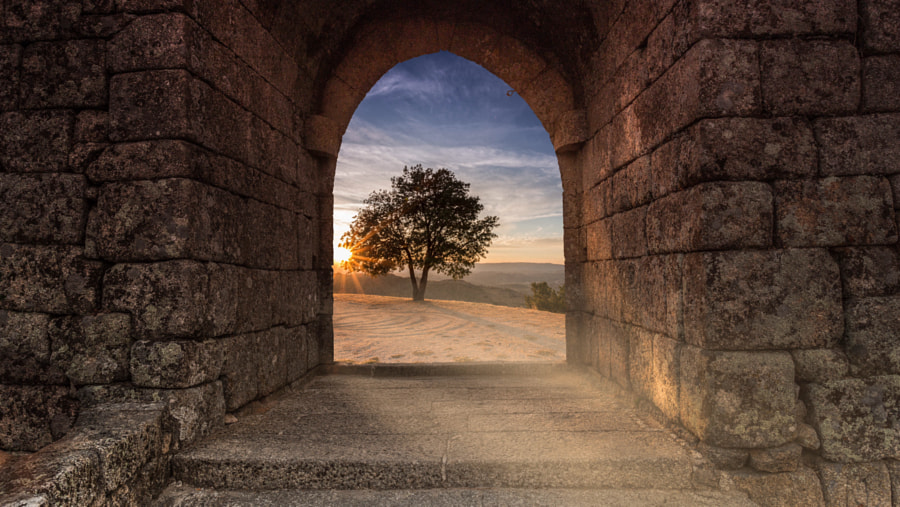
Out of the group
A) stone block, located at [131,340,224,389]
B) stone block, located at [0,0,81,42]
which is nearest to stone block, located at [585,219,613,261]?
stone block, located at [131,340,224,389]

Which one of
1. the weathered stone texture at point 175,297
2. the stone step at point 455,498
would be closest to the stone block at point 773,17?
the stone step at point 455,498

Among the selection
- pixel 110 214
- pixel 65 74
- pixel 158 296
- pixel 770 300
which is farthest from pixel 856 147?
pixel 65 74

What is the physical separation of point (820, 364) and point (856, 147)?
1.17 metres

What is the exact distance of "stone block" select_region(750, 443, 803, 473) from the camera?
7.16 feet

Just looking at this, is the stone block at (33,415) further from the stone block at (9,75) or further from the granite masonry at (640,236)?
the stone block at (9,75)

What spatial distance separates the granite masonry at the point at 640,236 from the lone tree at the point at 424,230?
12774mm

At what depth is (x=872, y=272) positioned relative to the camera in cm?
229

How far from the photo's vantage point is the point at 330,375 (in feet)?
14.0

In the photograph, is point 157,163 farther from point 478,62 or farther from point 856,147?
point 856,147

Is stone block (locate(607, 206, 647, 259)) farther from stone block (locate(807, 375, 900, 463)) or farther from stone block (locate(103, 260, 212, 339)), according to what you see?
stone block (locate(103, 260, 212, 339))

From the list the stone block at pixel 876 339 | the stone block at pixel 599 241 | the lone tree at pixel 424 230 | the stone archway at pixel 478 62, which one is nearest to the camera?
the stone block at pixel 876 339

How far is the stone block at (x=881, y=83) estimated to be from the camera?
7.71ft

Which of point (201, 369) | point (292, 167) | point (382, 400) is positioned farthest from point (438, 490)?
point (292, 167)

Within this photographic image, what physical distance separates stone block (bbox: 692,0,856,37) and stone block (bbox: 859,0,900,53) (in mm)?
138
